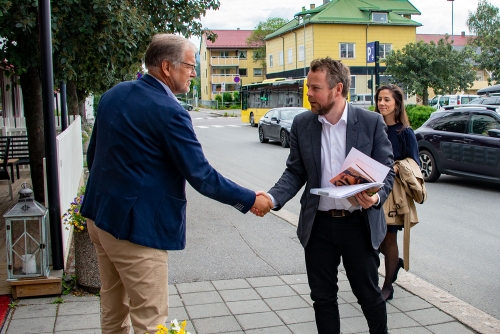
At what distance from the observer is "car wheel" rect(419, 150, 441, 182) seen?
12109 mm

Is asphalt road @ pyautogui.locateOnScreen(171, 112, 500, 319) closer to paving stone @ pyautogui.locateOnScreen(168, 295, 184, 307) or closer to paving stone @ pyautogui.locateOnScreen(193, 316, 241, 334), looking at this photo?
paving stone @ pyautogui.locateOnScreen(168, 295, 184, 307)

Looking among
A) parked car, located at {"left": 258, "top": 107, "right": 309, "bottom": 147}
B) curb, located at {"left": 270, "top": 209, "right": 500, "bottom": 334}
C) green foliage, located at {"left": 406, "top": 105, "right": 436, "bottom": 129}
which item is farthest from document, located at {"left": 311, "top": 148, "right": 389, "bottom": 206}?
green foliage, located at {"left": 406, "top": 105, "right": 436, "bottom": 129}

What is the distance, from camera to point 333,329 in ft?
11.5

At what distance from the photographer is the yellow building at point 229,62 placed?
86.5 meters

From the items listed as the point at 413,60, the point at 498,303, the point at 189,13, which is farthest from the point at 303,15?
the point at 498,303

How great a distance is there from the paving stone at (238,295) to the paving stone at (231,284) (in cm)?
9

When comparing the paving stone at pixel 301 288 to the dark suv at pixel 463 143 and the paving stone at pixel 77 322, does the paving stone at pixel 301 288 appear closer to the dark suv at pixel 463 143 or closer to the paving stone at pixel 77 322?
the paving stone at pixel 77 322

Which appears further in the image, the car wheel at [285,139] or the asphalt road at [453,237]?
the car wheel at [285,139]

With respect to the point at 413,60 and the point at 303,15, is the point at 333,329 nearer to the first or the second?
the point at 413,60

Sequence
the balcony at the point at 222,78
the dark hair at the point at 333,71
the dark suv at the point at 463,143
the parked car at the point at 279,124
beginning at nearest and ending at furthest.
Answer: the dark hair at the point at 333,71
the dark suv at the point at 463,143
the parked car at the point at 279,124
the balcony at the point at 222,78

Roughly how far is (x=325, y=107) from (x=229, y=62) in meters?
84.9

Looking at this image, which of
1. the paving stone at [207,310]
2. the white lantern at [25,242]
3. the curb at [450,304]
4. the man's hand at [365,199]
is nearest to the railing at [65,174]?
the white lantern at [25,242]

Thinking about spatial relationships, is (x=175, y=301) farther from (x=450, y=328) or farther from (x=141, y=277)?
(x=450, y=328)

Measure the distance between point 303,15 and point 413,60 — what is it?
2550 cm
